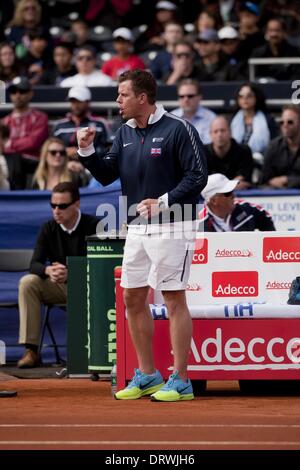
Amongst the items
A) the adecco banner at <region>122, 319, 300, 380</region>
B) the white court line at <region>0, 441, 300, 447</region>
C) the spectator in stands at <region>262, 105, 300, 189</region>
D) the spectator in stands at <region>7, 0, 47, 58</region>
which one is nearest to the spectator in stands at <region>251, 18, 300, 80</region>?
the spectator in stands at <region>262, 105, 300, 189</region>

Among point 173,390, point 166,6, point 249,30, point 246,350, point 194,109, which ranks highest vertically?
point 166,6

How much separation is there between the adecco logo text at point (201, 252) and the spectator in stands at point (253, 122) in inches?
202

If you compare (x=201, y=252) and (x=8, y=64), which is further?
(x=8, y=64)

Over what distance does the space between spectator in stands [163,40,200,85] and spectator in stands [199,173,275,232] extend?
18.6ft

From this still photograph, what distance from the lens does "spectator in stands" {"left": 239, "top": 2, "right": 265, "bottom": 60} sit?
58.9 feet

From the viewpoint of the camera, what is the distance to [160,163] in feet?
30.2

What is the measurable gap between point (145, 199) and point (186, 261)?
0.53 metres

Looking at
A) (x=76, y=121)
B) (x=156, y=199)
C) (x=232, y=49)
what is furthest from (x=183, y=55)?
(x=156, y=199)

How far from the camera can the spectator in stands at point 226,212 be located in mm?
11648

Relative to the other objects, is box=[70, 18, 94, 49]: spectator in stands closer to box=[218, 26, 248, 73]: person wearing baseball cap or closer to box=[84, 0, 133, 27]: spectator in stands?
box=[84, 0, 133, 27]: spectator in stands

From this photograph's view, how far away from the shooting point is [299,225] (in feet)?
42.9

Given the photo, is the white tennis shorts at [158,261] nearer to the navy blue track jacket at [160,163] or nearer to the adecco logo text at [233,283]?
the navy blue track jacket at [160,163]

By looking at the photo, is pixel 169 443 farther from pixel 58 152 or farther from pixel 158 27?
pixel 158 27

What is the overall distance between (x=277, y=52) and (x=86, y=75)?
2.59 m
